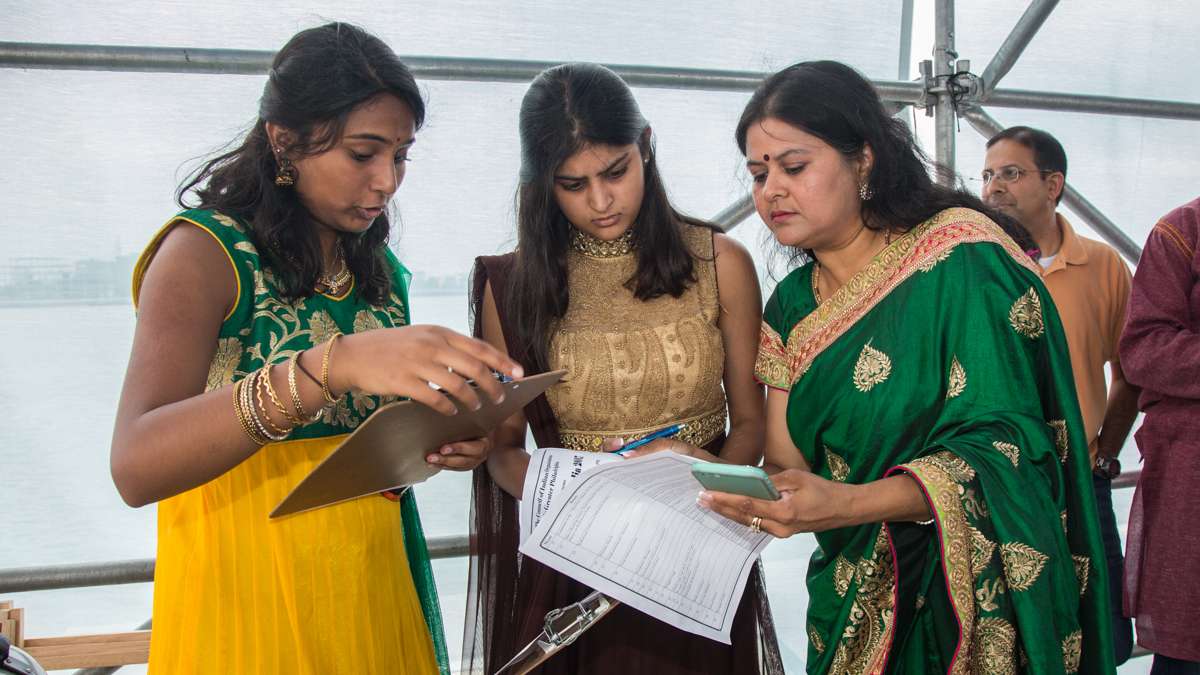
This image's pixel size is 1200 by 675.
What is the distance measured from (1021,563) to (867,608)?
289mm

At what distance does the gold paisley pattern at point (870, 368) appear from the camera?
168 centimetres

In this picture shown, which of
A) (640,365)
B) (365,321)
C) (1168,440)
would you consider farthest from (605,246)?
(1168,440)

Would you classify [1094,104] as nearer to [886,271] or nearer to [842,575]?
[886,271]

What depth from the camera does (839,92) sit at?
1.74 meters

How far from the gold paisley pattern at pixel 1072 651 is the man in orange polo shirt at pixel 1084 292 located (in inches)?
58.2

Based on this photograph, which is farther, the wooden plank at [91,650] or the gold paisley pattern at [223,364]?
the wooden plank at [91,650]

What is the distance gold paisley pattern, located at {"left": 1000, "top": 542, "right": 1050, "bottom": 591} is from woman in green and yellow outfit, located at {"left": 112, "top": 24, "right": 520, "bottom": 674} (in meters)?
0.88

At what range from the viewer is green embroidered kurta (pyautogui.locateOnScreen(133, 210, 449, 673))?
4.53 feet

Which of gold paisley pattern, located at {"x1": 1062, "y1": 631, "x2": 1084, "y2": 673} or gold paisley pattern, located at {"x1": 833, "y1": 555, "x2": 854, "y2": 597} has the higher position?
gold paisley pattern, located at {"x1": 833, "y1": 555, "x2": 854, "y2": 597}

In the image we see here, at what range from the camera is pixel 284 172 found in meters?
1.53

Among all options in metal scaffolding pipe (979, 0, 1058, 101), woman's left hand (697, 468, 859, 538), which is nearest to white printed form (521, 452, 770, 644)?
woman's left hand (697, 468, 859, 538)

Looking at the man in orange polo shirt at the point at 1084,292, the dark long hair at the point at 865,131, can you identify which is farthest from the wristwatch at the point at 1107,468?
the dark long hair at the point at 865,131

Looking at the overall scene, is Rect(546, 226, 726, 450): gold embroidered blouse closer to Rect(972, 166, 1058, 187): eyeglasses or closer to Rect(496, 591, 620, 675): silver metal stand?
Rect(496, 591, 620, 675): silver metal stand

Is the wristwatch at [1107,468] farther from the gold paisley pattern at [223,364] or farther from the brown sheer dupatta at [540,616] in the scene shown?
the gold paisley pattern at [223,364]
